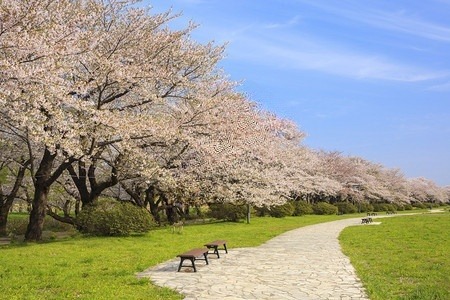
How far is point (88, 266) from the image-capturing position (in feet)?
40.2

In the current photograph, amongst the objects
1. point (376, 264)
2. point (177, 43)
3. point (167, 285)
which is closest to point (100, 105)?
point (177, 43)

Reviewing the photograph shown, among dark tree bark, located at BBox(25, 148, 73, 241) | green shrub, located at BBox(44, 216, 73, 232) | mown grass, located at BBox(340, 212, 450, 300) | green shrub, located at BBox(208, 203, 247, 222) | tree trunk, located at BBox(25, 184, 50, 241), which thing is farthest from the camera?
green shrub, located at BBox(208, 203, 247, 222)

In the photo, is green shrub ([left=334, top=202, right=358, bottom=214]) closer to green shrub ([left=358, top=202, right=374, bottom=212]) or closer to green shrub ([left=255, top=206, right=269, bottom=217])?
green shrub ([left=358, top=202, right=374, bottom=212])

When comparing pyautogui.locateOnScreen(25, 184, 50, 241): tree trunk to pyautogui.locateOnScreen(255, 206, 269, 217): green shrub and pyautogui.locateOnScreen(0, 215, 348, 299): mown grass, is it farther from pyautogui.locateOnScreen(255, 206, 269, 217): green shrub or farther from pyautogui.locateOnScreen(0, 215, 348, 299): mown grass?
pyautogui.locateOnScreen(255, 206, 269, 217): green shrub

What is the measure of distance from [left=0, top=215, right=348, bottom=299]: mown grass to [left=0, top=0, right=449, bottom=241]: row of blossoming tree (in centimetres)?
363

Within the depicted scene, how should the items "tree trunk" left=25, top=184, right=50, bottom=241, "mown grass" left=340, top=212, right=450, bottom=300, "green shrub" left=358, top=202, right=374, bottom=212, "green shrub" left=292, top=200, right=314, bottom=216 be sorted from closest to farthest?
"mown grass" left=340, top=212, right=450, bottom=300 → "tree trunk" left=25, top=184, right=50, bottom=241 → "green shrub" left=292, top=200, right=314, bottom=216 → "green shrub" left=358, top=202, right=374, bottom=212

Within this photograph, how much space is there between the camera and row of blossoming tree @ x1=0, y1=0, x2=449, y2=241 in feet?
46.5

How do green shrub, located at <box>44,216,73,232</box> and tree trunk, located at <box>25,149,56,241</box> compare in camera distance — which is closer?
tree trunk, located at <box>25,149,56,241</box>

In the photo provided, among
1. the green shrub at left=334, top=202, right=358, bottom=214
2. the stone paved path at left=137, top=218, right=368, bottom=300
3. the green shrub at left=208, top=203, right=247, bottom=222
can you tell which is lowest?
the stone paved path at left=137, top=218, right=368, bottom=300

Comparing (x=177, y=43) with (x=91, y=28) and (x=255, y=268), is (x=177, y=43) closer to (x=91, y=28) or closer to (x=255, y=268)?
(x=91, y=28)

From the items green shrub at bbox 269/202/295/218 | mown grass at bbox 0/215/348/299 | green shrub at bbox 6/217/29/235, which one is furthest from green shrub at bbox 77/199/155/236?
green shrub at bbox 269/202/295/218

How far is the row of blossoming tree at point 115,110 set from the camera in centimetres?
1418

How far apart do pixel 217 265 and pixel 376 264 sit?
15.7 feet

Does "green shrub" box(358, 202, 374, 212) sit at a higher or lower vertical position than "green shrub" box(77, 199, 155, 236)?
higher
